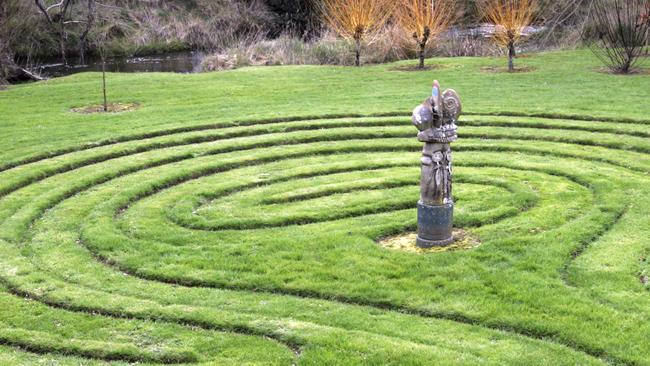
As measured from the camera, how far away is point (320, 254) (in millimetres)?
11445

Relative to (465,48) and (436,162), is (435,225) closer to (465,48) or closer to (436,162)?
(436,162)

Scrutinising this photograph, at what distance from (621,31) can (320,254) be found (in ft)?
60.2

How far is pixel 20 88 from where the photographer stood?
1120 inches

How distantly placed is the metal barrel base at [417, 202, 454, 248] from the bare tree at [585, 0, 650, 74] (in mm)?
16594

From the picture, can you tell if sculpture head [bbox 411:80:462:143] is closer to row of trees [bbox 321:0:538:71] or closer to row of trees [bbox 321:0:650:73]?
row of trees [bbox 321:0:650:73]

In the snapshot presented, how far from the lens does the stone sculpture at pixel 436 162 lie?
11.3 metres

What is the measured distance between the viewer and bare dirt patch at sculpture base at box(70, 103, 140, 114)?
2323cm

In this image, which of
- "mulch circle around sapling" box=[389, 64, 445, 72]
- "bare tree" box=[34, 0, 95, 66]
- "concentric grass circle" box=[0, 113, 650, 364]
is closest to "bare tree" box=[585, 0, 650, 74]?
"mulch circle around sapling" box=[389, 64, 445, 72]

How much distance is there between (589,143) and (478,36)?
22654 mm

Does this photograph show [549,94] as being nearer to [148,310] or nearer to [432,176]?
[432,176]

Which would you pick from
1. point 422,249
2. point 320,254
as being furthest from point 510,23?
point 320,254

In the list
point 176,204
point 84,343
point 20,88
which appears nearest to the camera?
point 84,343

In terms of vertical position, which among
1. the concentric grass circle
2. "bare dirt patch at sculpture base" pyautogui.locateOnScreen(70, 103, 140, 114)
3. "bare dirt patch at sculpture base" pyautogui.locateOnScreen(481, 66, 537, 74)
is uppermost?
"bare dirt patch at sculpture base" pyautogui.locateOnScreen(481, 66, 537, 74)

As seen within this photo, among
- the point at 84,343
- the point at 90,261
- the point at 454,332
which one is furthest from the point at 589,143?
the point at 84,343
